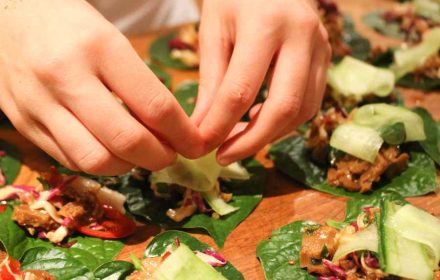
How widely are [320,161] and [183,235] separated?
1.00 m

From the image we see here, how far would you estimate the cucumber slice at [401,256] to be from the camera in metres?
2.04

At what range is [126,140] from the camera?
2182 millimetres

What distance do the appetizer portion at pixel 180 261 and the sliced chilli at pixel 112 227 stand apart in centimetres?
18

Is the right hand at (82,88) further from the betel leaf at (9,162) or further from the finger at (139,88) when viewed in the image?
the betel leaf at (9,162)

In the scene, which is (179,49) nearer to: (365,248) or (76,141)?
(76,141)

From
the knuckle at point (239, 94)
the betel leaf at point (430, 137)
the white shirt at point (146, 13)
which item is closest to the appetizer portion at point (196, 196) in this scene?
the knuckle at point (239, 94)

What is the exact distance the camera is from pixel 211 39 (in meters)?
2.73

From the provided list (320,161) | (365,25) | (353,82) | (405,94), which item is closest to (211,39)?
(320,161)

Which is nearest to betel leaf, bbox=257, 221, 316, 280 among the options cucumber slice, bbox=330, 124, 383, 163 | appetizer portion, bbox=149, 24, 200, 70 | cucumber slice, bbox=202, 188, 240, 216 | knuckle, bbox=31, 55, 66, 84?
cucumber slice, bbox=202, 188, 240, 216

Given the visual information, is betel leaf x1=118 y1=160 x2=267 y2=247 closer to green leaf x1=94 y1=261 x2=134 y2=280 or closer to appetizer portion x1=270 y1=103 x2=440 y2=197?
appetizer portion x1=270 y1=103 x2=440 y2=197

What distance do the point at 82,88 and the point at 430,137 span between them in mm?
2086

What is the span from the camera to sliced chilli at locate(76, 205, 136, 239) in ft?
8.41

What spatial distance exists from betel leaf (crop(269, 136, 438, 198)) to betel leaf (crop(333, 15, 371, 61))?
1278 millimetres

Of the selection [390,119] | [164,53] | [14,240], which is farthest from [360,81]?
[14,240]
